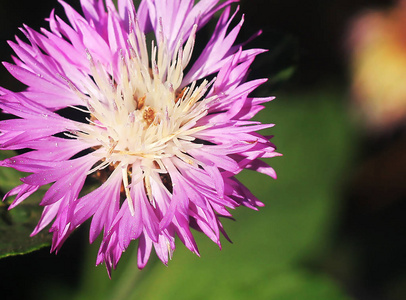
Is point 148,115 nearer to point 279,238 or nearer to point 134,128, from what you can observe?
point 134,128

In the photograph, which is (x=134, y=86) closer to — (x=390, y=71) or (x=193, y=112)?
(x=193, y=112)

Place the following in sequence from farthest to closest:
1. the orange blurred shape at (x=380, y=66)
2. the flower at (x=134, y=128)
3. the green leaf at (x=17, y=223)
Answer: the orange blurred shape at (x=380, y=66)
the green leaf at (x=17, y=223)
the flower at (x=134, y=128)

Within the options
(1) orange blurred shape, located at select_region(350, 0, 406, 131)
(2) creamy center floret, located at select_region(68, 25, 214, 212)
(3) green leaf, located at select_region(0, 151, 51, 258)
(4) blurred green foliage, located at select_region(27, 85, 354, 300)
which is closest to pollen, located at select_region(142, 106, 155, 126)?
(2) creamy center floret, located at select_region(68, 25, 214, 212)

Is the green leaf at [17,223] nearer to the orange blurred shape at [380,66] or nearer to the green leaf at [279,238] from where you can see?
the green leaf at [279,238]

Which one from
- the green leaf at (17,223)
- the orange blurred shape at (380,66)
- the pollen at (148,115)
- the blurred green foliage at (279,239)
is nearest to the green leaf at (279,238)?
the blurred green foliage at (279,239)

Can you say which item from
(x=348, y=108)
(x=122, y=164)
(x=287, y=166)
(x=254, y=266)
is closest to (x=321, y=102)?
(x=348, y=108)

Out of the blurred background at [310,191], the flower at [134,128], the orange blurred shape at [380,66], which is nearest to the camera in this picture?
the flower at [134,128]

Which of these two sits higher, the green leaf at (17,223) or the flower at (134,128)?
the flower at (134,128)
